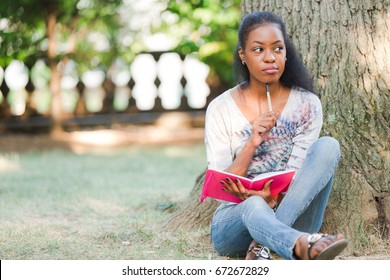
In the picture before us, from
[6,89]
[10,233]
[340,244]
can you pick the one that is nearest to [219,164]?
[340,244]

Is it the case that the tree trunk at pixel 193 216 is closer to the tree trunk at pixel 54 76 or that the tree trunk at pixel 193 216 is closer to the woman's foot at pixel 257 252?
the woman's foot at pixel 257 252

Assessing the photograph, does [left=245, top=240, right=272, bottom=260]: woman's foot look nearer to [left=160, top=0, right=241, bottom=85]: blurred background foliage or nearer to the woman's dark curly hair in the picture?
the woman's dark curly hair

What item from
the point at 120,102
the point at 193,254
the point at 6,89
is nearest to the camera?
the point at 193,254

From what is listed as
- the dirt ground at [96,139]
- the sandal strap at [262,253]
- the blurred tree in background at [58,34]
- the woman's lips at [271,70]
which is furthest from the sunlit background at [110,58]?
the sandal strap at [262,253]

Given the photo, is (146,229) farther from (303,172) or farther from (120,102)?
(120,102)

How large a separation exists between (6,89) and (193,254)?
699 cm

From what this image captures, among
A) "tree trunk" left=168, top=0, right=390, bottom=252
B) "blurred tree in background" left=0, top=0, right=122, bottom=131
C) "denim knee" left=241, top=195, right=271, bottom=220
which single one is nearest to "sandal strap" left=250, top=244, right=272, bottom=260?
"denim knee" left=241, top=195, right=271, bottom=220

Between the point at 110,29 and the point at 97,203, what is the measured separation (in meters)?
4.69

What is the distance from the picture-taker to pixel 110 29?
10352 millimetres

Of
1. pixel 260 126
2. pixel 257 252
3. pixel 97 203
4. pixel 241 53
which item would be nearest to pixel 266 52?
pixel 241 53

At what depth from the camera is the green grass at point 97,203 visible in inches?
175

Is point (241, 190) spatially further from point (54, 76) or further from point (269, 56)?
point (54, 76)

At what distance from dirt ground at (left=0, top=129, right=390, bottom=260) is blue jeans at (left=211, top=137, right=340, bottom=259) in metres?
5.80

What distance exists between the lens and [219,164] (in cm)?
399
